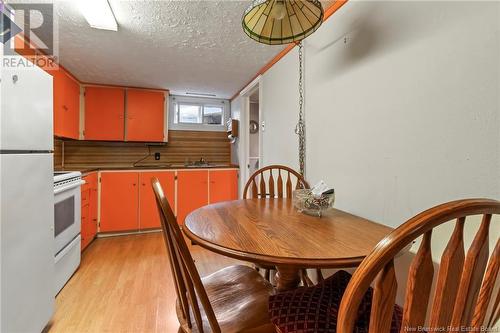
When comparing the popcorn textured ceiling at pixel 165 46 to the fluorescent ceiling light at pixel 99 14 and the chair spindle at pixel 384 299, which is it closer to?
the fluorescent ceiling light at pixel 99 14

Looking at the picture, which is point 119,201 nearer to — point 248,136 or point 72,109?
point 72,109

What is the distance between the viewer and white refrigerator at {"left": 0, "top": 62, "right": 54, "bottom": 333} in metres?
1.11

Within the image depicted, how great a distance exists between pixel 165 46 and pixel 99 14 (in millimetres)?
611

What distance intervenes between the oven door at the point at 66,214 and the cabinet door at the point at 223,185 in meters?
1.75

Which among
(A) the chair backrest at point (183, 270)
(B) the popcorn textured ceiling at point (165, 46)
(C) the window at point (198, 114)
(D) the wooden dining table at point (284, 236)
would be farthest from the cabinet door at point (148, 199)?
(A) the chair backrest at point (183, 270)

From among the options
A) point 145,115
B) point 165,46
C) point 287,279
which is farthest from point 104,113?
point 287,279

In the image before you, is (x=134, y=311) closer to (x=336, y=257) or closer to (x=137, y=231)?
(x=336, y=257)

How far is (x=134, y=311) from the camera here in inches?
65.9

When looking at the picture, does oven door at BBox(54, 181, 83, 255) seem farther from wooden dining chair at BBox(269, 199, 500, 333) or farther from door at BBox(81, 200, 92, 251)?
wooden dining chair at BBox(269, 199, 500, 333)

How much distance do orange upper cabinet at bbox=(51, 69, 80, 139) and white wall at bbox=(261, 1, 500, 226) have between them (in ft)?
8.98

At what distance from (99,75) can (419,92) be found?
3475 mm

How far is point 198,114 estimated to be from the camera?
14.2ft

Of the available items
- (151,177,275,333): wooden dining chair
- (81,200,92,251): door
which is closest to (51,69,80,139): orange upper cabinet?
(81,200,92,251): door

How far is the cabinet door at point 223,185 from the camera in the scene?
12.2 ft
